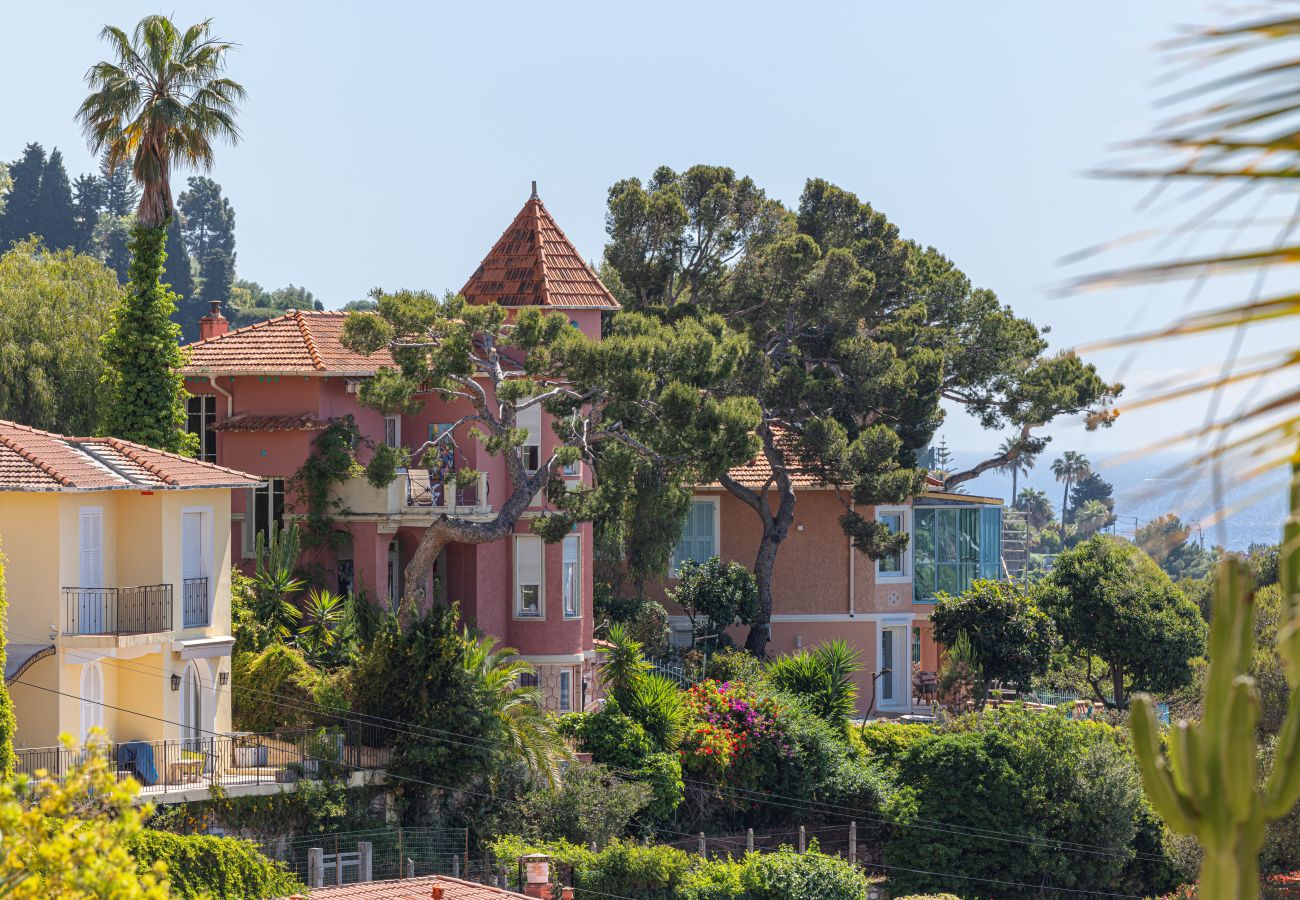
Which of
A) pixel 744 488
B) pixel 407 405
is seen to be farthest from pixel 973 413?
pixel 407 405

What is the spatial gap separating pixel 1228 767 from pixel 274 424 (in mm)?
36497

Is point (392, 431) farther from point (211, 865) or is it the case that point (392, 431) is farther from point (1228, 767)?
point (1228, 767)

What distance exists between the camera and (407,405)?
1388 inches

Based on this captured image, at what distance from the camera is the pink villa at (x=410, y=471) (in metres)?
38.7

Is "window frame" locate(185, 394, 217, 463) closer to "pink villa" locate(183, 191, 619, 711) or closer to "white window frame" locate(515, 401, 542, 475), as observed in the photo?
"pink villa" locate(183, 191, 619, 711)

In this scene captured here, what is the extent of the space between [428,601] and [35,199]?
228ft

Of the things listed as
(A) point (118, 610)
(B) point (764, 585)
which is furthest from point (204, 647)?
(B) point (764, 585)

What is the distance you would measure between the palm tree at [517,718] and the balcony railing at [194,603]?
14.9 ft

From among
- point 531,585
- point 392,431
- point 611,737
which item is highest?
point 392,431

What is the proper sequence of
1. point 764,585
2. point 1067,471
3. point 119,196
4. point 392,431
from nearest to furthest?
point 392,431 → point 764,585 → point 119,196 → point 1067,471

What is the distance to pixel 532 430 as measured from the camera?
41938 mm

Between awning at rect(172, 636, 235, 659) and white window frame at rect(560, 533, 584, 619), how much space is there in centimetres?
990

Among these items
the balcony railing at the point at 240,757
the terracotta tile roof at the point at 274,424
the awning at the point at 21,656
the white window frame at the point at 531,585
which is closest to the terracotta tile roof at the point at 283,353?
the terracotta tile roof at the point at 274,424

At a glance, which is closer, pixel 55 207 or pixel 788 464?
pixel 788 464
